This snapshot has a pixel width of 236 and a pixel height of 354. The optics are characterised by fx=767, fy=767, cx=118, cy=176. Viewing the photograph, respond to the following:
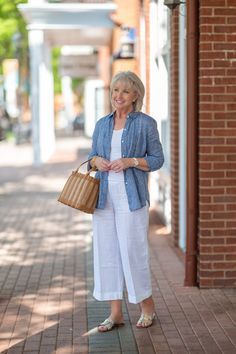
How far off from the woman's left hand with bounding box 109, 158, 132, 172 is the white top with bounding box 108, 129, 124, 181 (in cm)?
9

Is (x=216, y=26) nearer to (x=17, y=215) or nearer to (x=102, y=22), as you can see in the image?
(x=17, y=215)

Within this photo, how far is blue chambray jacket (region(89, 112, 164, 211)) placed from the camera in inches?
211

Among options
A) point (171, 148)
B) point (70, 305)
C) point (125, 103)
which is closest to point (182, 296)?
point (70, 305)

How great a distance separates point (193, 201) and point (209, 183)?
223mm

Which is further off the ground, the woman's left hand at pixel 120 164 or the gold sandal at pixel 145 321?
the woman's left hand at pixel 120 164

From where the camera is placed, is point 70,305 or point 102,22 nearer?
point 70,305

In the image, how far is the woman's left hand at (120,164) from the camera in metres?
5.27

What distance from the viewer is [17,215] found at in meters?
11.9

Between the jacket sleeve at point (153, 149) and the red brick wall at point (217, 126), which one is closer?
the jacket sleeve at point (153, 149)

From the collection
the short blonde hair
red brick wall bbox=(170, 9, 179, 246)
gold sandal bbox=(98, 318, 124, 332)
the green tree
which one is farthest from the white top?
the green tree

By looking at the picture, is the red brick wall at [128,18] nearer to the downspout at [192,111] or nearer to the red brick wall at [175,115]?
the red brick wall at [175,115]

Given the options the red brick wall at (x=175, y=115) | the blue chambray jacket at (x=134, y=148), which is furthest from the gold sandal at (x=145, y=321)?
the red brick wall at (x=175, y=115)

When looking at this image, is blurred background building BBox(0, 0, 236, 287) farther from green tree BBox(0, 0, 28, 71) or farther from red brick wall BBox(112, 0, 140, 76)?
green tree BBox(0, 0, 28, 71)

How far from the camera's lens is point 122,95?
5375 mm
